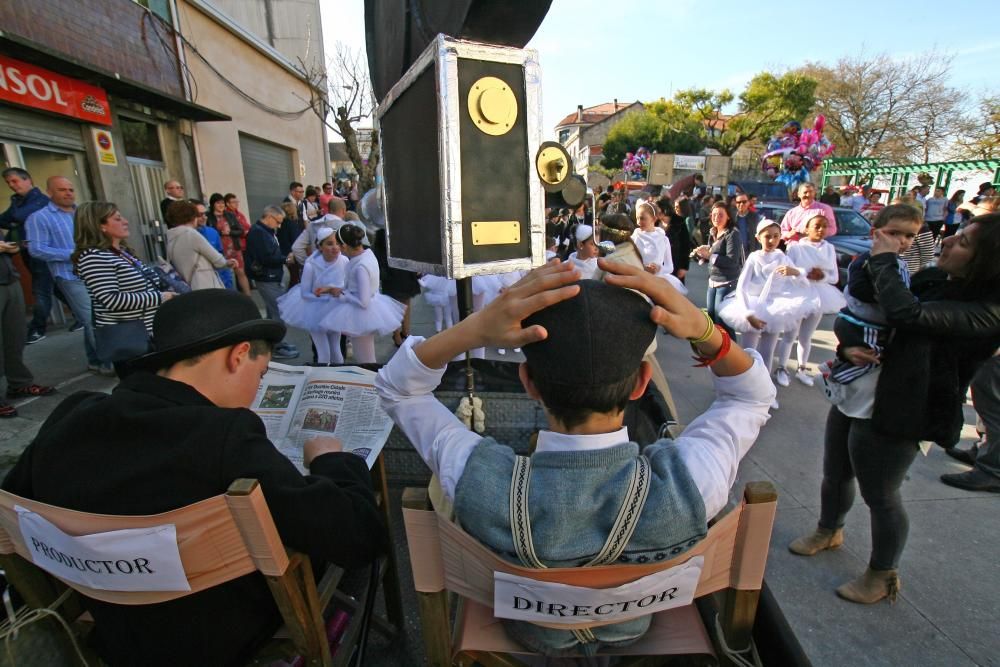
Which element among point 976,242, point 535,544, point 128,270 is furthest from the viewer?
point 128,270

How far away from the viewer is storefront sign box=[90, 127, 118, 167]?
758cm

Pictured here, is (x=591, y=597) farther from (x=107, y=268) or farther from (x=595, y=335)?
(x=107, y=268)

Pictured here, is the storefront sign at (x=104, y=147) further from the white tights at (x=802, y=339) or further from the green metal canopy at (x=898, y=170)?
the green metal canopy at (x=898, y=170)

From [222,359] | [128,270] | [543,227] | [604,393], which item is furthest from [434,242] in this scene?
[128,270]

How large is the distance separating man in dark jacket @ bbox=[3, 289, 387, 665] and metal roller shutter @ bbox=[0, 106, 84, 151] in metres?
7.62

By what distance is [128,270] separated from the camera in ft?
11.9

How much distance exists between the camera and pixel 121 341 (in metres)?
3.53

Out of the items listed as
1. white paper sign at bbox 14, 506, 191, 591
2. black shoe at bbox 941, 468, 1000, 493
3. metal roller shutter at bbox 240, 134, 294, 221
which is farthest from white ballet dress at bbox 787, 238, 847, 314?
metal roller shutter at bbox 240, 134, 294, 221

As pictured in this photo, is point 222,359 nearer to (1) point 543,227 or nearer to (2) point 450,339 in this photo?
(2) point 450,339

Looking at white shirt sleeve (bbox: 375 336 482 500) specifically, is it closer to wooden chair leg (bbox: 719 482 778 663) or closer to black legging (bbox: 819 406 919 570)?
wooden chair leg (bbox: 719 482 778 663)

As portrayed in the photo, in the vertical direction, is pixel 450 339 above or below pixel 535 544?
above

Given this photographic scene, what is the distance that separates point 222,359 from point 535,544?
1.08m

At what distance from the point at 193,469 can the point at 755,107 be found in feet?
163

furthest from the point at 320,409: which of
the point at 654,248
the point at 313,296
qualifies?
the point at 654,248
